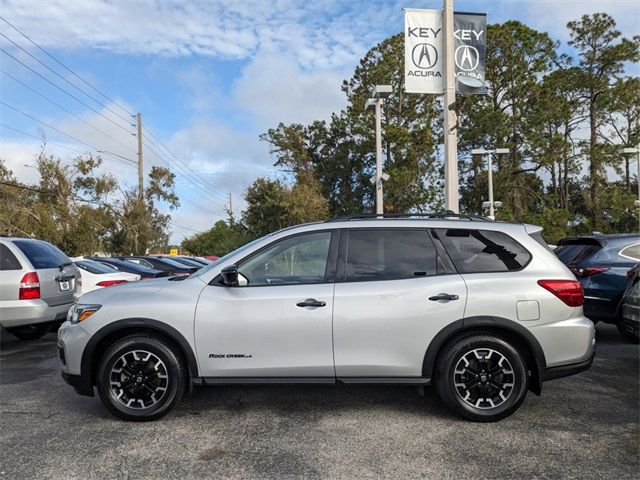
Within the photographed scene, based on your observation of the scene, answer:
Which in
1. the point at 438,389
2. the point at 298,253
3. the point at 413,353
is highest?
the point at 298,253

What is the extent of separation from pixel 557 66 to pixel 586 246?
41.8 m

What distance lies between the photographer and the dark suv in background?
24.6 feet

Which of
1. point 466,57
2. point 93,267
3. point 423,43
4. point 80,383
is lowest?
point 80,383

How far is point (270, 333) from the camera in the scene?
4.40 m

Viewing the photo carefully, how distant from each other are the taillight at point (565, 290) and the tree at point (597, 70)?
41237 millimetres

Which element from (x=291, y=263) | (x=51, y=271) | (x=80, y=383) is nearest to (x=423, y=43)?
(x=291, y=263)

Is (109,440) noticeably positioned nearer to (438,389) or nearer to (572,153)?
(438,389)

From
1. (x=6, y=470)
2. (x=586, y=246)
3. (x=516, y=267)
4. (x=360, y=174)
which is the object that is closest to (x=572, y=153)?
(x=360, y=174)

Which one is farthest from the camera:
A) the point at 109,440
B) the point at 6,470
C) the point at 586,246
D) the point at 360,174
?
the point at 360,174

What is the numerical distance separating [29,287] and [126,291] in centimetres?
321

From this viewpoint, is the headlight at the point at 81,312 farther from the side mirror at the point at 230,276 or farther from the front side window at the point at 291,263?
the front side window at the point at 291,263

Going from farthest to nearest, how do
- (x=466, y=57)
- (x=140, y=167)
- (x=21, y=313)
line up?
(x=140, y=167), (x=466, y=57), (x=21, y=313)

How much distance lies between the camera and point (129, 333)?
459 cm

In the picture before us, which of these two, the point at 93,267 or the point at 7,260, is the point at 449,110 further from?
the point at 7,260
